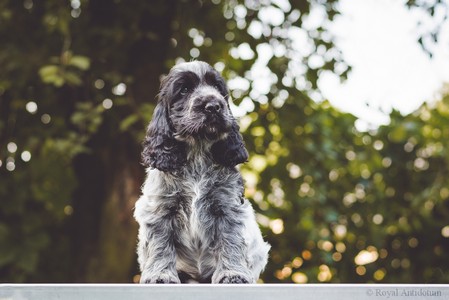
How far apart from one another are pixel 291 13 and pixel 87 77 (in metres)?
2.15

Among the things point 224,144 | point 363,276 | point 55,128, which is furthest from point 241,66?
point 224,144

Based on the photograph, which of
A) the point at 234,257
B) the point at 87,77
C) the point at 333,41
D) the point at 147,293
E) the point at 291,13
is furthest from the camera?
the point at 333,41

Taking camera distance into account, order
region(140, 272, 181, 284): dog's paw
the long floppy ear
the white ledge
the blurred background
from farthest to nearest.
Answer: the blurred background, the long floppy ear, region(140, 272, 181, 284): dog's paw, the white ledge

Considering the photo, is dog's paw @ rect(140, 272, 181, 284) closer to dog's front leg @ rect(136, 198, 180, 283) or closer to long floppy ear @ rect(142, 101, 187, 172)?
dog's front leg @ rect(136, 198, 180, 283)

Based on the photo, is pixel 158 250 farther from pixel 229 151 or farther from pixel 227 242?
pixel 229 151

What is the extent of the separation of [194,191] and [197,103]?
387 mm

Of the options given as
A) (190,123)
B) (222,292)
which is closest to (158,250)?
(222,292)

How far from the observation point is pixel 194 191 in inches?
109

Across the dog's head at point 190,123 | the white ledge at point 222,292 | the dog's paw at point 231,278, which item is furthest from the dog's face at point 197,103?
the white ledge at point 222,292

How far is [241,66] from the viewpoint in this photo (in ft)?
21.3

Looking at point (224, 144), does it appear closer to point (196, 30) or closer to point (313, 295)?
point (313, 295)

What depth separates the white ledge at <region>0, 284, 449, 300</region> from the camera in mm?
2387

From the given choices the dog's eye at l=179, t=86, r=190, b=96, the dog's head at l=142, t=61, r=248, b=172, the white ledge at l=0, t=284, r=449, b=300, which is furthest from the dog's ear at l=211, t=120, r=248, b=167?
the white ledge at l=0, t=284, r=449, b=300

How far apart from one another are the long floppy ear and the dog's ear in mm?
147
